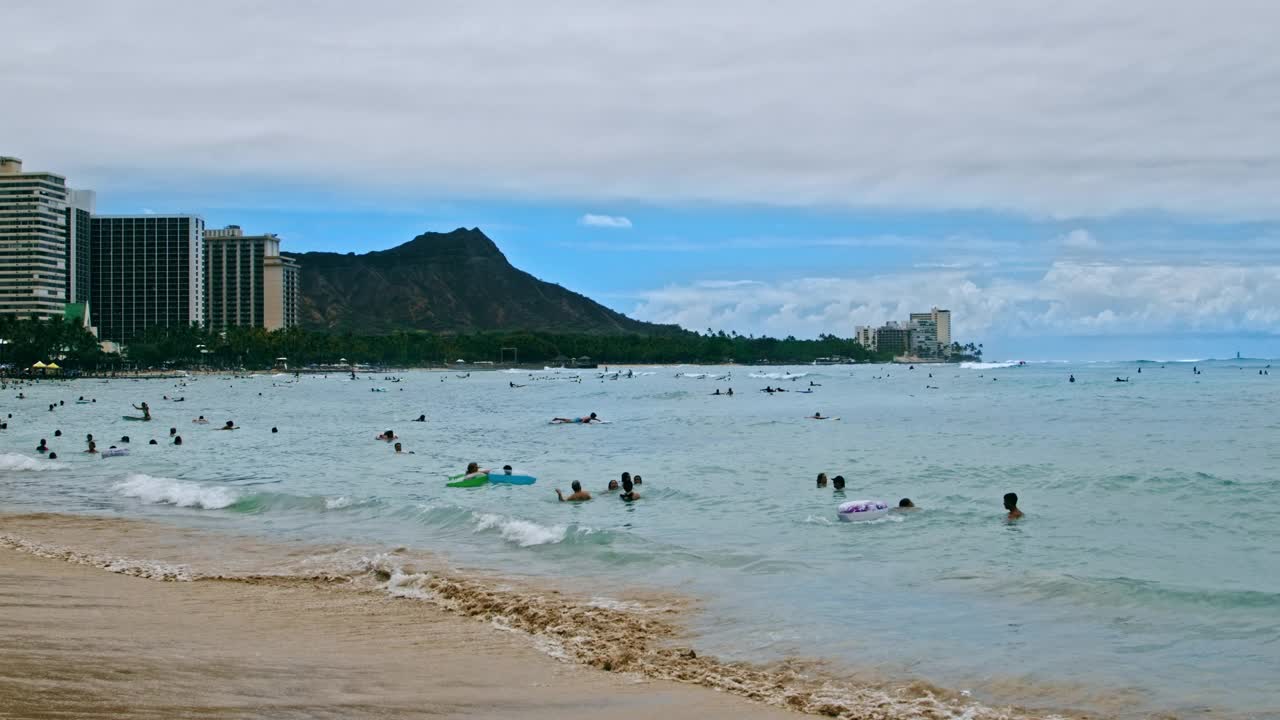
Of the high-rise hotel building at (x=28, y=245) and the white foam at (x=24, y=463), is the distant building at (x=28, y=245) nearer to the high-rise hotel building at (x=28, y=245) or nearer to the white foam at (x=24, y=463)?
the high-rise hotel building at (x=28, y=245)

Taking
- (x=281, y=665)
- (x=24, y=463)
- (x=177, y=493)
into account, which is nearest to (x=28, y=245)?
(x=24, y=463)

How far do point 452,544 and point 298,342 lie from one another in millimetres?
173010

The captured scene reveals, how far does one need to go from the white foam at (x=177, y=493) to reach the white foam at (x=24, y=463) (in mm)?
7012

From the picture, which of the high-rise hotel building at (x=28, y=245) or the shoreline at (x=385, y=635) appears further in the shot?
the high-rise hotel building at (x=28, y=245)

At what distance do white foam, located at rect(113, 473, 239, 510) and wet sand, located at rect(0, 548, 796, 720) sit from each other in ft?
35.6

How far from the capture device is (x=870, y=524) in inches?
793

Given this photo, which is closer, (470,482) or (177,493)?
(177,493)

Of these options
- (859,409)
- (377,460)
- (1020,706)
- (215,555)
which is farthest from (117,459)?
(859,409)

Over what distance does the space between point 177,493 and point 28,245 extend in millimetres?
179899

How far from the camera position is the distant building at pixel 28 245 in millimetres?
180375

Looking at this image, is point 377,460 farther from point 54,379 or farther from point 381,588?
point 54,379

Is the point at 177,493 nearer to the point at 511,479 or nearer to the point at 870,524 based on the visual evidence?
the point at 511,479

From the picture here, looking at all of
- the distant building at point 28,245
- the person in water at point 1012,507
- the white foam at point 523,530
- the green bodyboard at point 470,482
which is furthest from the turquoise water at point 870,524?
the distant building at point 28,245


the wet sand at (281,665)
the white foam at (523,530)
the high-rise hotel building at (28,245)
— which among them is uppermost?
the high-rise hotel building at (28,245)
